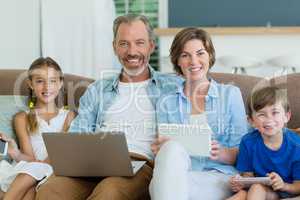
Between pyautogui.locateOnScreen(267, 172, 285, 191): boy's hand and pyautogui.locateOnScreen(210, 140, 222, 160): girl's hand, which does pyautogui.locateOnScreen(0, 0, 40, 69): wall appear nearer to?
pyautogui.locateOnScreen(210, 140, 222, 160): girl's hand

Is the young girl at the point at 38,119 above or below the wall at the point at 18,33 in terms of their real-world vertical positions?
below

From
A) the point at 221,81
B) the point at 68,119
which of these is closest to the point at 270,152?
the point at 221,81

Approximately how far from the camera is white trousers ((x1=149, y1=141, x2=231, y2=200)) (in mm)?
1656

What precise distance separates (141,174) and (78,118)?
1.53 ft

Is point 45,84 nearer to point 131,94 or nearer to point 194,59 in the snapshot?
point 131,94

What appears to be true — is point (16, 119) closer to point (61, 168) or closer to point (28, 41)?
point (61, 168)

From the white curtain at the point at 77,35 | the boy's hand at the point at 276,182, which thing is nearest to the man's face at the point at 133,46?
the boy's hand at the point at 276,182

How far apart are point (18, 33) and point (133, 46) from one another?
2.22 m

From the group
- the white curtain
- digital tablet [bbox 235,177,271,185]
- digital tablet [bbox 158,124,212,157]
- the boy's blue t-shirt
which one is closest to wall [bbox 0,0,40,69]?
the white curtain

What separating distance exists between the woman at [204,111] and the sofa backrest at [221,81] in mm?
186

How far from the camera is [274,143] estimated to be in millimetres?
1842

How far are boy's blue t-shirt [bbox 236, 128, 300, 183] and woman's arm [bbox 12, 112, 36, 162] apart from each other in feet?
3.25

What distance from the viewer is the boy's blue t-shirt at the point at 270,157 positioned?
1.78 meters

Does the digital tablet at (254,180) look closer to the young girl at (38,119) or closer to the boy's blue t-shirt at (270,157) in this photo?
the boy's blue t-shirt at (270,157)
